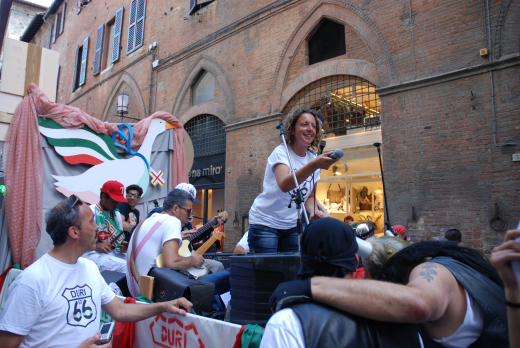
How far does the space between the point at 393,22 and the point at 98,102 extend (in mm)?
16247

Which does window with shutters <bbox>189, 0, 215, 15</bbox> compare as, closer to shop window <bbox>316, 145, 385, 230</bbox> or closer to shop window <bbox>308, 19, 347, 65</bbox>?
shop window <bbox>308, 19, 347, 65</bbox>

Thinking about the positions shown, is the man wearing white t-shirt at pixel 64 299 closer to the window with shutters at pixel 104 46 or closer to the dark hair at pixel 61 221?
the dark hair at pixel 61 221

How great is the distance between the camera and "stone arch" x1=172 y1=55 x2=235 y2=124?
12461 millimetres

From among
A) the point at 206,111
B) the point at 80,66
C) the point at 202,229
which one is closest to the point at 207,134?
the point at 206,111

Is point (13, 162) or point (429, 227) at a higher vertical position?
point (13, 162)

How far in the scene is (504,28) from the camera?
23.6ft

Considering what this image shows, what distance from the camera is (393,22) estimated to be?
880 centimetres

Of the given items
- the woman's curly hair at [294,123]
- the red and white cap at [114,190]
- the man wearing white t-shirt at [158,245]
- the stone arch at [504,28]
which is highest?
the stone arch at [504,28]

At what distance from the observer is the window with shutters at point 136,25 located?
16.8m

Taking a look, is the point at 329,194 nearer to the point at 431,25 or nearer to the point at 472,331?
the point at 431,25

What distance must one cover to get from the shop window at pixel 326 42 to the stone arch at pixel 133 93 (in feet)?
28.0

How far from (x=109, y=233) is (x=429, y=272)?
422 centimetres

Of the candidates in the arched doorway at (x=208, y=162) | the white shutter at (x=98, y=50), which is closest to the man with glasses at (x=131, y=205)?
the arched doorway at (x=208, y=162)

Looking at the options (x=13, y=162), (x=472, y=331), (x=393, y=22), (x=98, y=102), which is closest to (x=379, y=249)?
(x=472, y=331)
